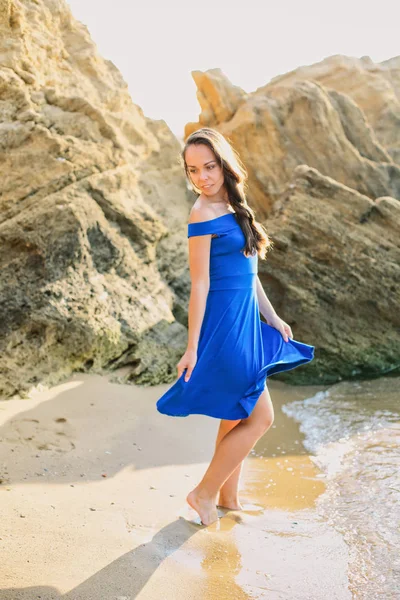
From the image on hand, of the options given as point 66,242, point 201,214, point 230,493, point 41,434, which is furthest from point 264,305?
point 66,242

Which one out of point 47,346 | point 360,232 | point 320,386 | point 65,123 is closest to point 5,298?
point 47,346

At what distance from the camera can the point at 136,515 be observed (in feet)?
10.7

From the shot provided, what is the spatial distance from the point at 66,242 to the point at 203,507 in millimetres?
2731

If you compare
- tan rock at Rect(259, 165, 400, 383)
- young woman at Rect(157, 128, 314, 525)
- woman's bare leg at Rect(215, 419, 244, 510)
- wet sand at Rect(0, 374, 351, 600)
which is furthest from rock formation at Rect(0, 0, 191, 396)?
young woman at Rect(157, 128, 314, 525)

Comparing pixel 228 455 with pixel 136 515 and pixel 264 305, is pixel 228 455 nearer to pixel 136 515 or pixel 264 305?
pixel 136 515

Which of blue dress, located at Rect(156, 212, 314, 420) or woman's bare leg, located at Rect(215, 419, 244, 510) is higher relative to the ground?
blue dress, located at Rect(156, 212, 314, 420)

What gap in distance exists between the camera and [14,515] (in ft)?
9.58

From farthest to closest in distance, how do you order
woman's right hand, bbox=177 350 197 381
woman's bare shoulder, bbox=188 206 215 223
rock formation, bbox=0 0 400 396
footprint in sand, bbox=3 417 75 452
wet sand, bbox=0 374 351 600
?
1. rock formation, bbox=0 0 400 396
2. footprint in sand, bbox=3 417 75 452
3. woman's bare shoulder, bbox=188 206 215 223
4. woman's right hand, bbox=177 350 197 381
5. wet sand, bbox=0 374 351 600

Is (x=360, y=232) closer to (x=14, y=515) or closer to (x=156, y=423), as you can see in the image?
(x=156, y=423)

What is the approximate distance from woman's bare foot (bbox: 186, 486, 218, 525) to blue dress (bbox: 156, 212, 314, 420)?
18.4 inches

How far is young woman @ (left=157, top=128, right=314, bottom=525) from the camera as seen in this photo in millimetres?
3230

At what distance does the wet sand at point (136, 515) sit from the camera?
259 cm

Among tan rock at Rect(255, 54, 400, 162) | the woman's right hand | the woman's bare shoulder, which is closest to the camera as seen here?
the woman's right hand

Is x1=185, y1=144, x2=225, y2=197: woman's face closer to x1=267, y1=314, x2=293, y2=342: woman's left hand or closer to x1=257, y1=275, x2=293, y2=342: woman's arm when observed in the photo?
x1=257, y1=275, x2=293, y2=342: woman's arm
